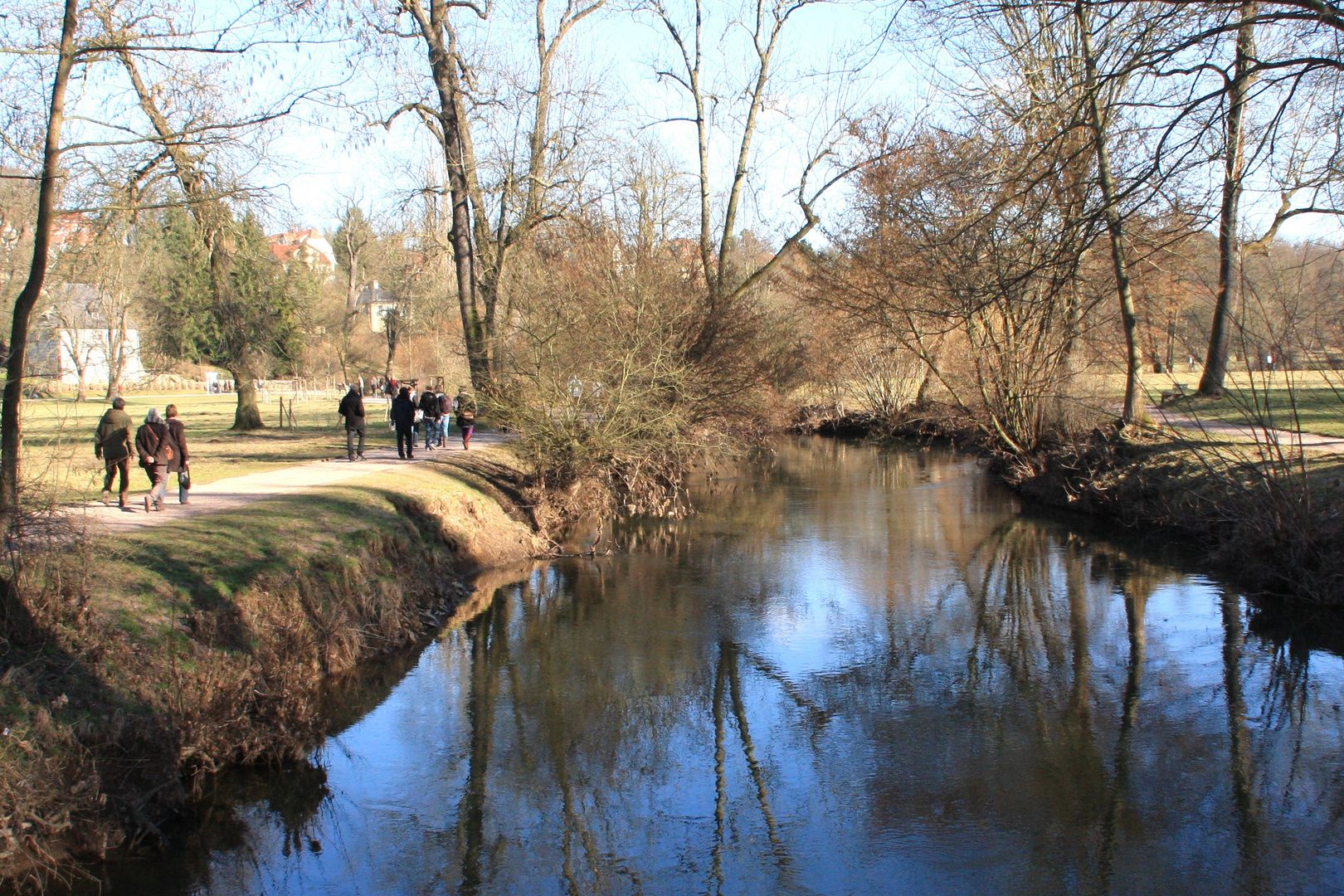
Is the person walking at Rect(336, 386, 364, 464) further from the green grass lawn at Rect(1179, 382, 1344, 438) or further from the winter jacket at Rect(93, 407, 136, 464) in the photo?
the green grass lawn at Rect(1179, 382, 1344, 438)

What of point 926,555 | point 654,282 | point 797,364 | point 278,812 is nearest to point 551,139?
point 654,282

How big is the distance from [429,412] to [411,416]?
11.0 feet

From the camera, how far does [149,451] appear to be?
1333 cm

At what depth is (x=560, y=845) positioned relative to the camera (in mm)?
6840

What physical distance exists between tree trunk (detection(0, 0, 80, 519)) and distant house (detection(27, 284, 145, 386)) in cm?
26

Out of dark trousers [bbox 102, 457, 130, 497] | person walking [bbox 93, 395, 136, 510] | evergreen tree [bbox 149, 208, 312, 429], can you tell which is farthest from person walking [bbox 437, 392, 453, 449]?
dark trousers [bbox 102, 457, 130, 497]

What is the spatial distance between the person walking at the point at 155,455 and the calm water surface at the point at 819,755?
4.61 metres

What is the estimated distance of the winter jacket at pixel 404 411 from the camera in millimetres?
20578

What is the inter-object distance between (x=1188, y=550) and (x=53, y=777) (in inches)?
615

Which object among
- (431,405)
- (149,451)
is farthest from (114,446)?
(431,405)

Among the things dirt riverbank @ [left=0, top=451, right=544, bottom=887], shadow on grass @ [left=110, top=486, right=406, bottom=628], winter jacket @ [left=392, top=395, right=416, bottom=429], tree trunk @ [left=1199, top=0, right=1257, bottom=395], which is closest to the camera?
dirt riverbank @ [left=0, top=451, right=544, bottom=887]

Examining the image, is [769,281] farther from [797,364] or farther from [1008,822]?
[1008,822]

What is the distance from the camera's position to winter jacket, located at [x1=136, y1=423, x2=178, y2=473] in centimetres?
1331

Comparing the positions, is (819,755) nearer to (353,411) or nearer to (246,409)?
(353,411)
